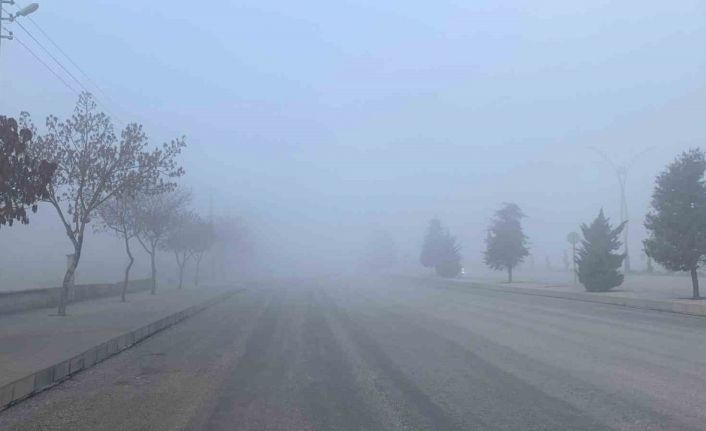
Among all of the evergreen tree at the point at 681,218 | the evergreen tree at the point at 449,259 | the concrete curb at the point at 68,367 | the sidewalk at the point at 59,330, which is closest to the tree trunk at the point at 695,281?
the evergreen tree at the point at 681,218

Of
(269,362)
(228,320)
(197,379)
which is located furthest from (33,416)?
(228,320)

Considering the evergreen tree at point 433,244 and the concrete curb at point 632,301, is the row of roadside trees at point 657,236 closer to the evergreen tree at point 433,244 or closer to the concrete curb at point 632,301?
the concrete curb at point 632,301

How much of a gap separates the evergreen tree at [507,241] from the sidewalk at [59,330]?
27.3m

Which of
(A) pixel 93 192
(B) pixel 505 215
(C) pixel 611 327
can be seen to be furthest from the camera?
(B) pixel 505 215

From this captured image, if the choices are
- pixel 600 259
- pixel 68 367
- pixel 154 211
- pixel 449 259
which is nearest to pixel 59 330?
pixel 68 367

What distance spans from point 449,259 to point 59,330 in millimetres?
49284

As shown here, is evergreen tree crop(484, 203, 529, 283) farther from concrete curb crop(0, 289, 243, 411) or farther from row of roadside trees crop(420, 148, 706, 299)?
→ concrete curb crop(0, 289, 243, 411)

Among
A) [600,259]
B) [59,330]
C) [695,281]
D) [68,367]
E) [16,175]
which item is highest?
[16,175]

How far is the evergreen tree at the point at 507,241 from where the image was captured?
44750 millimetres

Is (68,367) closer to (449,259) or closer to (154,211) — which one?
(154,211)

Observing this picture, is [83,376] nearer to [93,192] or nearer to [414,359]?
[414,359]

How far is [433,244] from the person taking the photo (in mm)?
68438

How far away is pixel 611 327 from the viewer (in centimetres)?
1689

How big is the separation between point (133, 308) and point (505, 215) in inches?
1181
